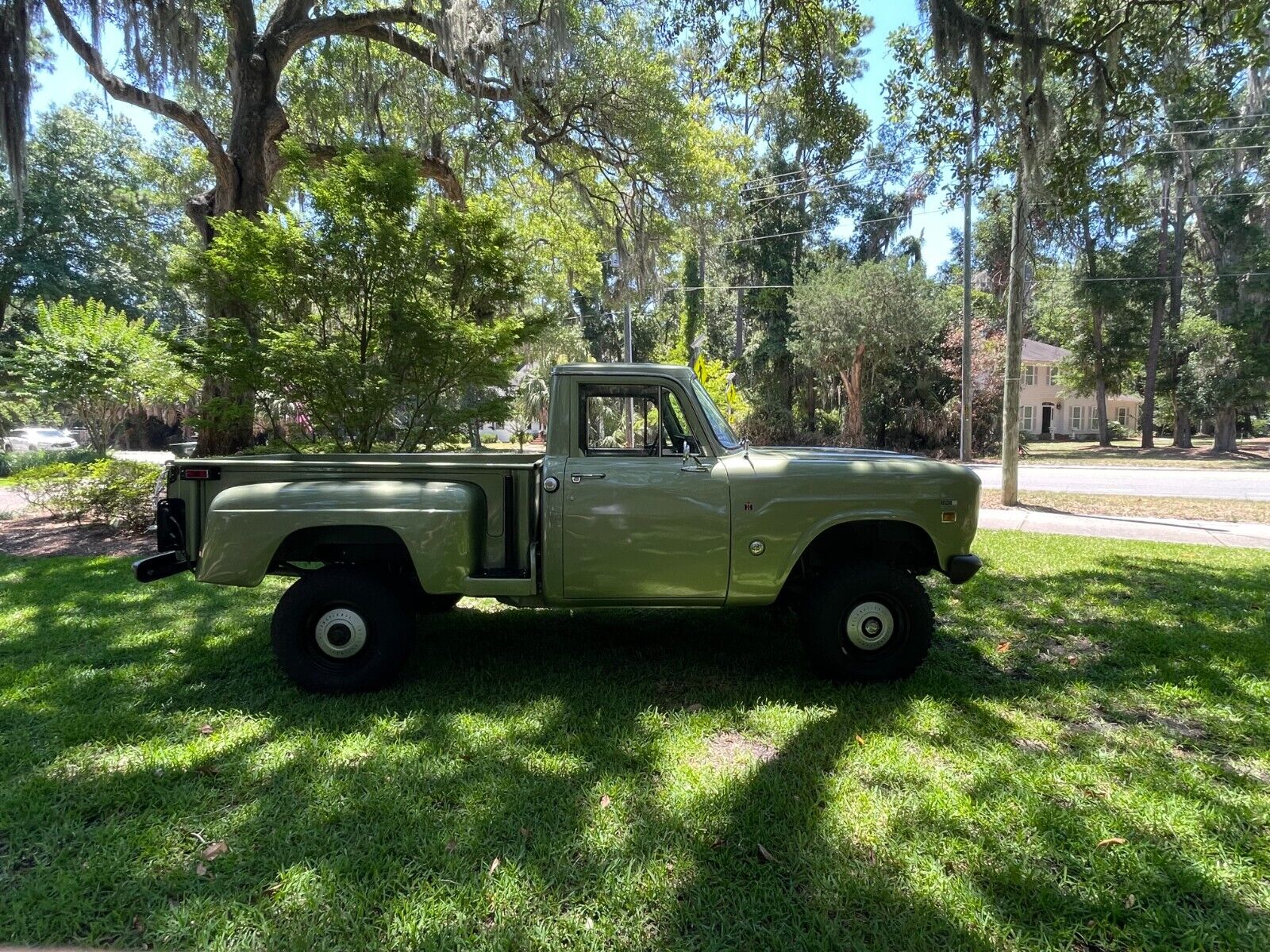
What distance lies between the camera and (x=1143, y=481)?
1641 centimetres

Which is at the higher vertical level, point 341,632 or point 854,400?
point 854,400

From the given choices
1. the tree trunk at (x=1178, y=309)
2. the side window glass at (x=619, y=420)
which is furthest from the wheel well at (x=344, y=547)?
the tree trunk at (x=1178, y=309)

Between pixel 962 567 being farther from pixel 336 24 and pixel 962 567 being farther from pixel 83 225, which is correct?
pixel 83 225

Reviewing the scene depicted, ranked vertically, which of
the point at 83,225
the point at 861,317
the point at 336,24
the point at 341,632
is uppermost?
the point at 83,225

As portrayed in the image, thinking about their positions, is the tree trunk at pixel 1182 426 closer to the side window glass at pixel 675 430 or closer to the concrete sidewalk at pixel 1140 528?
the concrete sidewalk at pixel 1140 528

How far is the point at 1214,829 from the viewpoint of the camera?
2.69m

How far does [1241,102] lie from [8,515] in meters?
37.8

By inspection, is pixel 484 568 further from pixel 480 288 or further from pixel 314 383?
pixel 480 288

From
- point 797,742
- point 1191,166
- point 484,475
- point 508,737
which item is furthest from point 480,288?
point 1191,166

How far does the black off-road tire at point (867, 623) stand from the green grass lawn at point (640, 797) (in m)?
0.16

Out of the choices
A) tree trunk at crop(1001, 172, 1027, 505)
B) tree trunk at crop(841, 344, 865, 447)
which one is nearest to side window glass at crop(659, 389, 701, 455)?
tree trunk at crop(1001, 172, 1027, 505)

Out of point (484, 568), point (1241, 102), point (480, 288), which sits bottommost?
point (484, 568)

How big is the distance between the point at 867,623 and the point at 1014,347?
9069 millimetres

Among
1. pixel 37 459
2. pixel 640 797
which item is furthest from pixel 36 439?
pixel 640 797
